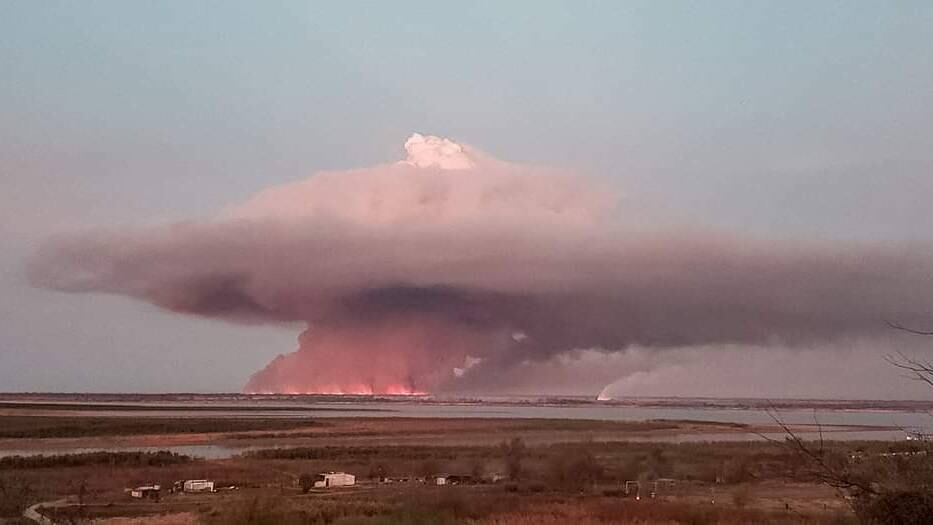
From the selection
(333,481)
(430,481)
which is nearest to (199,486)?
(333,481)

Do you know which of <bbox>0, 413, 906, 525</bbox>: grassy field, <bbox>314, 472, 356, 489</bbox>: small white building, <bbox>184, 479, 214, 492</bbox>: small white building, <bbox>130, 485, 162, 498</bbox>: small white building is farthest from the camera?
<bbox>314, 472, 356, 489</bbox>: small white building

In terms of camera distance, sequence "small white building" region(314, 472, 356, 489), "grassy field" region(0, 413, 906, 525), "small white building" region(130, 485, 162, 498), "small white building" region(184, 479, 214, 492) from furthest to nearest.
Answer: "small white building" region(314, 472, 356, 489)
"small white building" region(184, 479, 214, 492)
"small white building" region(130, 485, 162, 498)
"grassy field" region(0, 413, 906, 525)

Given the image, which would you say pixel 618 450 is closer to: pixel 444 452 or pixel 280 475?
pixel 444 452

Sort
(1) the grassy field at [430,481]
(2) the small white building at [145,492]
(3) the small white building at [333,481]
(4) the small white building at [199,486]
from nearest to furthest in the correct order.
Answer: (1) the grassy field at [430,481] < (2) the small white building at [145,492] < (4) the small white building at [199,486] < (3) the small white building at [333,481]

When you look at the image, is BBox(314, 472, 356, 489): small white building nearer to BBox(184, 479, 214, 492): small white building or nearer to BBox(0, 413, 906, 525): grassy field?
BBox(0, 413, 906, 525): grassy field

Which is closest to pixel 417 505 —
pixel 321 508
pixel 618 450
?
pixel 321 508

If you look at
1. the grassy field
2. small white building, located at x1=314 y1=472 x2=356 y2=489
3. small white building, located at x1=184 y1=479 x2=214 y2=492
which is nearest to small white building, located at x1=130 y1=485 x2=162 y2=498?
the grassy field

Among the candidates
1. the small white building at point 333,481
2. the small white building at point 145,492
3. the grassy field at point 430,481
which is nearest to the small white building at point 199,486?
the small white building at point 145,492

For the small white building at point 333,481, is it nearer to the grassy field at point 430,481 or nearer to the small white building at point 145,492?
the grassy field at point 430,481
